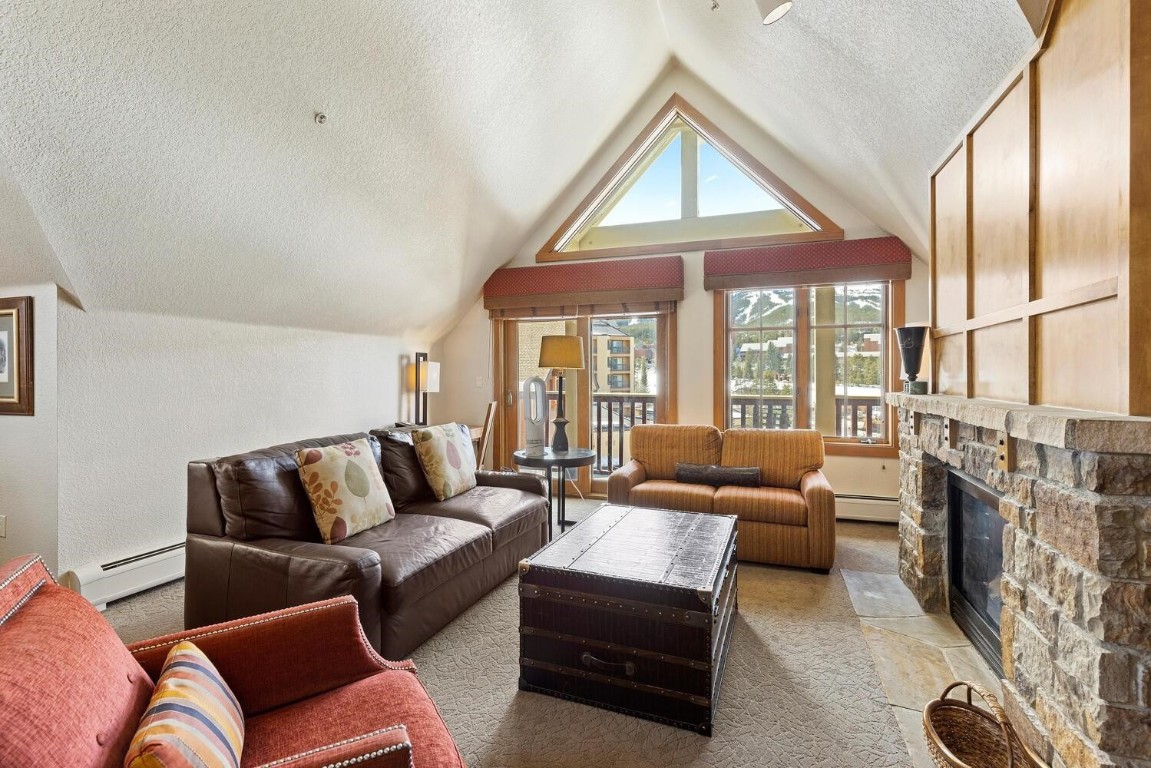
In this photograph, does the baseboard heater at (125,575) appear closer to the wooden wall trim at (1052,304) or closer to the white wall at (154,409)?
the white wall at (154,409)

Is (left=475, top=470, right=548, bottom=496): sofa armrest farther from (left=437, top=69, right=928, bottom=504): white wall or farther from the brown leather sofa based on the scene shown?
(left=437, top=69, right=928, bottom=504): white wall

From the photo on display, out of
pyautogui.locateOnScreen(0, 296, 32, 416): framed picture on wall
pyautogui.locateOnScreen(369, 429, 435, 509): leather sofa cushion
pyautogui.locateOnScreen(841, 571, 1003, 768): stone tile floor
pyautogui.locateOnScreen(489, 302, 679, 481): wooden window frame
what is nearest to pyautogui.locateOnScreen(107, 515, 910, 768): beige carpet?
pyautogui.locateOnScreen(841, 571, 1003, 768): stone tile floor

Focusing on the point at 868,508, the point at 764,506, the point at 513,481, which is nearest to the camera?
the point at 764,506

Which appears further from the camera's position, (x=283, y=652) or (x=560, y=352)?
(x=560, y=352)

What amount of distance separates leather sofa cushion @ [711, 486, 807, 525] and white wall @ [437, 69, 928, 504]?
1322 mm

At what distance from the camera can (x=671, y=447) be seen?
413cm

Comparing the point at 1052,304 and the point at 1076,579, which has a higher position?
the point at 1052,304

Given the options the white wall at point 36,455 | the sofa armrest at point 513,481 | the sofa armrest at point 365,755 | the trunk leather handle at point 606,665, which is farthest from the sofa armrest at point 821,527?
the white wall at point 36,455

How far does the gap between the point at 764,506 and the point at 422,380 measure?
10.9 ft

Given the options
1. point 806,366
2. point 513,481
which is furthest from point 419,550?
point 806,366

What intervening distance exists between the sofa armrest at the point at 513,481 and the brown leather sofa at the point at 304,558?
64 cm

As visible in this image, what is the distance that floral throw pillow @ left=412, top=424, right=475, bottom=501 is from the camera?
129 inches

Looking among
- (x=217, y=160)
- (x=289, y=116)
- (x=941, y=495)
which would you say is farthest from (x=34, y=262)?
(x=941, y=495)

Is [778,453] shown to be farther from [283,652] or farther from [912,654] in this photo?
[283,652]
